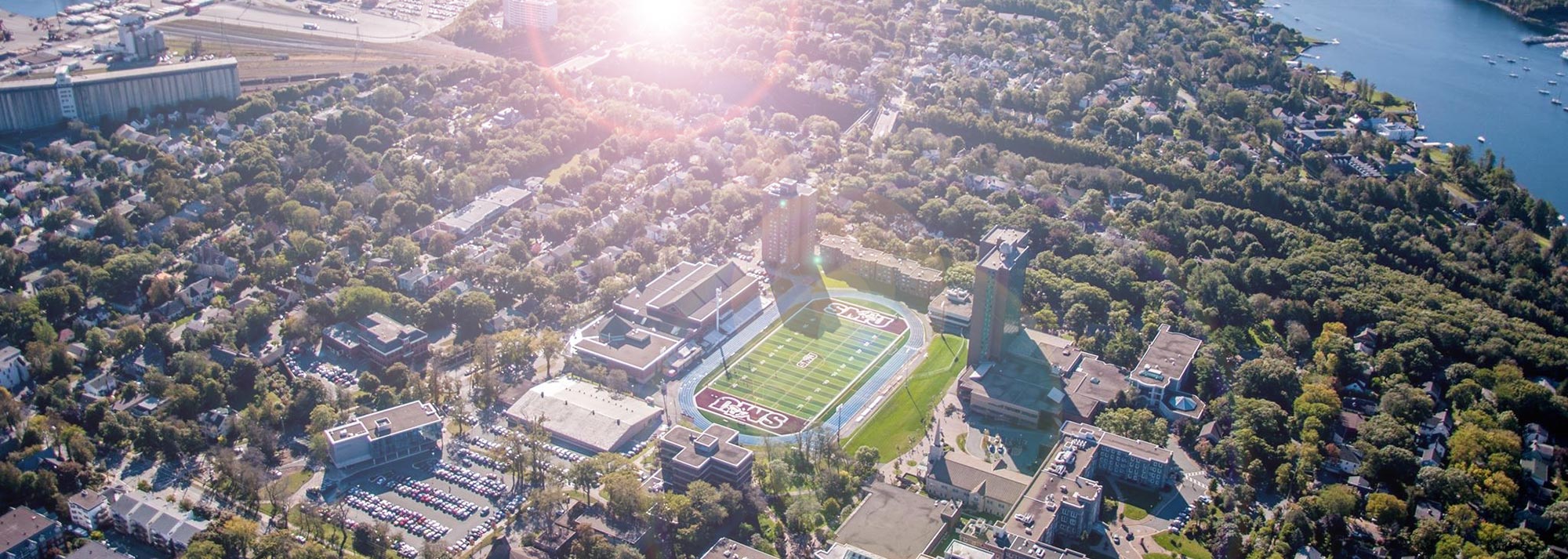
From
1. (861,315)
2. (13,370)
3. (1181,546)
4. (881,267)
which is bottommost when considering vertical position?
(1181,546)

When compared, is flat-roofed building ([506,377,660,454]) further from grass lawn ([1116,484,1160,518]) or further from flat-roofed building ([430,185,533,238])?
grass lawn ([1116,484,1160,518])

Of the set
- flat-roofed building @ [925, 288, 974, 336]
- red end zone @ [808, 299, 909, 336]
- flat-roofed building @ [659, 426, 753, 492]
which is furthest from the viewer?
red end zone @ [808, 299, 909, 336]

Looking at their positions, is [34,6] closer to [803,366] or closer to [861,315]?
[861,315]

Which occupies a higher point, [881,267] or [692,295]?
[881,267]

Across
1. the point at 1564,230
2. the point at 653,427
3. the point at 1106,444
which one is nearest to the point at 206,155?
the point at 653,427

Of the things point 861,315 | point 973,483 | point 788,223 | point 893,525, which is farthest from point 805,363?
point 893,525

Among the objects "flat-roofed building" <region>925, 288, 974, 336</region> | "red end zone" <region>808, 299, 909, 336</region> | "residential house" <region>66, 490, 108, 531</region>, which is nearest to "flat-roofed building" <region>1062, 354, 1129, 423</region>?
"flat-roofed building" <region>925, 288, 974, 336</region>

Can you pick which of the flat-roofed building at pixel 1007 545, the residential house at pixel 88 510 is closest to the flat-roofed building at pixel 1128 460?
the flat-roofed building at pixel 1007 545
